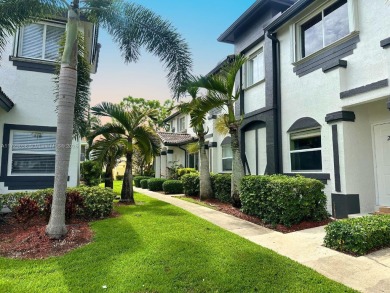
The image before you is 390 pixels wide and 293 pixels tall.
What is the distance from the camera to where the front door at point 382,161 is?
825 cm

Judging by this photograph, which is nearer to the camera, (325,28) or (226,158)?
(325,28)

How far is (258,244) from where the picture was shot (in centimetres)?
646

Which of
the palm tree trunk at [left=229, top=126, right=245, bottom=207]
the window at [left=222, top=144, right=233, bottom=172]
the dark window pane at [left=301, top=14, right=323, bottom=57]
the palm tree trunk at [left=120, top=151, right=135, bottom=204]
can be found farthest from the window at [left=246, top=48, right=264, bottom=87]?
the palm tree trunk at [left=120, top=151, right=135, bottom=204]

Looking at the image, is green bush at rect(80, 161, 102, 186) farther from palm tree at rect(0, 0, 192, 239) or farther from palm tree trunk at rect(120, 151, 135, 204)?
palm tree at rect(0, 0, 192, 239)

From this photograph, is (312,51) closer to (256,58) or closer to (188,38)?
(256,58)

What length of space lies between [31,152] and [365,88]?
1132 centimetres

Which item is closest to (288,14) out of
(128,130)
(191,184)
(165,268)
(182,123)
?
(128,130)

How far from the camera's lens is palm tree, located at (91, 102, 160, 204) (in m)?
12.1

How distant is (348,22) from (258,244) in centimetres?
735

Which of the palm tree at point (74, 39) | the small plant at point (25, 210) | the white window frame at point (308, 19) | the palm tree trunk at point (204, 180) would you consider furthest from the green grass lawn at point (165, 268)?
the white window frame at point (308, 19)

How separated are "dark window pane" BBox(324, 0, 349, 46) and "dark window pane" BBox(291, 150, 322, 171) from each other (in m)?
3.84

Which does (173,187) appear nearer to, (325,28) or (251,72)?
(251,72)

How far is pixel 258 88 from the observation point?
42.7 ft

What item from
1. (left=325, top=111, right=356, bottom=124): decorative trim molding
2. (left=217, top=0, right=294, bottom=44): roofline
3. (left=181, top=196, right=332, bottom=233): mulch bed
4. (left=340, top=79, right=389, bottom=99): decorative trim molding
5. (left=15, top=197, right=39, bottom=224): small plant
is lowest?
(left=181, top=196, right=332, bottom=233): mulch bed
